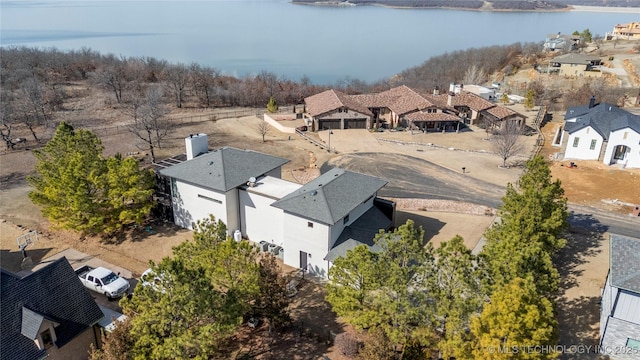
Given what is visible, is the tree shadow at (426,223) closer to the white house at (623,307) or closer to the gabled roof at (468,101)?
the white house at (623,307)

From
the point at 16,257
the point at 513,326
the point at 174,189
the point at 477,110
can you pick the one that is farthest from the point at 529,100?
the point at 16,257

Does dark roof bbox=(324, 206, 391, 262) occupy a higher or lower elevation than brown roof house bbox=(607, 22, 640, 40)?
lower

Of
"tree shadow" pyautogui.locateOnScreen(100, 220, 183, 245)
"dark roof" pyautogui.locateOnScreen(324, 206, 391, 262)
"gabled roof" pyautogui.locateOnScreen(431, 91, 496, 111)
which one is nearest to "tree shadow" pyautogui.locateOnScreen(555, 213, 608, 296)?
"dark roof" pyautogui.locateOnScreen(324, 206, 391, 262)

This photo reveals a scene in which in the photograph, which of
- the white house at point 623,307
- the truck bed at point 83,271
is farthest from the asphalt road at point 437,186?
the truck bed at point 83,271

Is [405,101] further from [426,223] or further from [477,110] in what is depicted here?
[426,223]

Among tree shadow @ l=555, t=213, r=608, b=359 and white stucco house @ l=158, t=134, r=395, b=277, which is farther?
white stucco house @ l=158, t=134, r=395, b=277

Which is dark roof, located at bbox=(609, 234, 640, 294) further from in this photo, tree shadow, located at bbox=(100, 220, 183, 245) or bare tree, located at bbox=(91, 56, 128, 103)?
bare tree, located at bbox=(91, 56, 128, 103)

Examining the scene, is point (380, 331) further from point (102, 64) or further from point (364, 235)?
point (102, 64)
